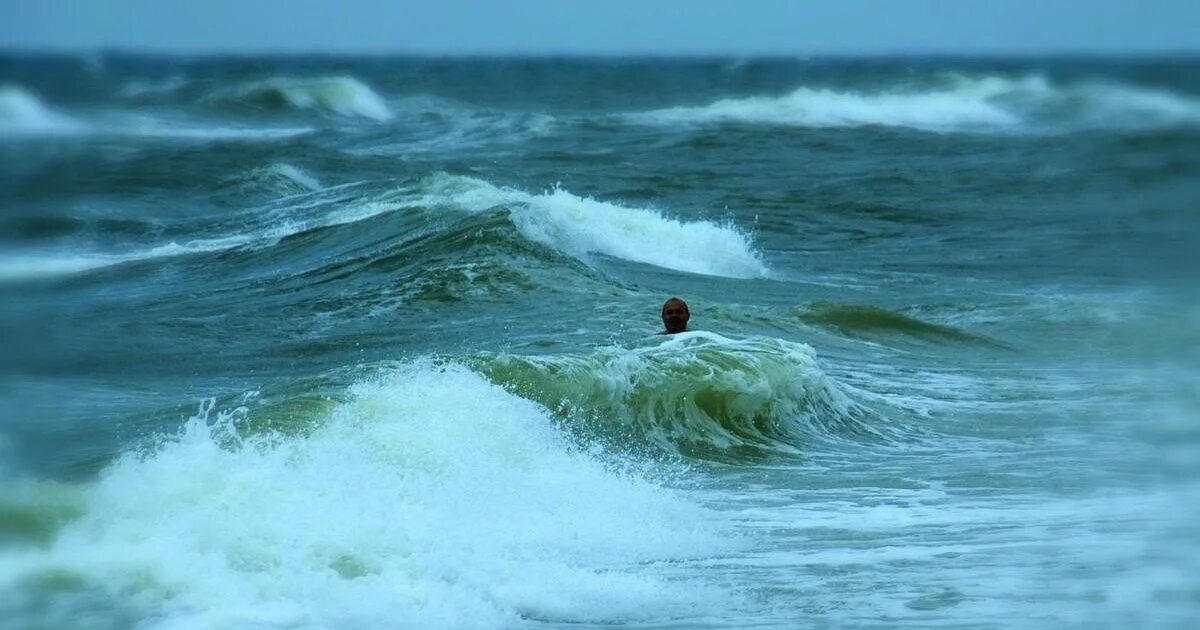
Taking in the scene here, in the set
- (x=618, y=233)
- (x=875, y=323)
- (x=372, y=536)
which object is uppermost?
(x=618, y=233)

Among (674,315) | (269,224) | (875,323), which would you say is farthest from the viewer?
(269,224)

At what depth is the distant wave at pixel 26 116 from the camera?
581 cm

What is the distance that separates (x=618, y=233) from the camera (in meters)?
19.9

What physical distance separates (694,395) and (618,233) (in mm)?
9235

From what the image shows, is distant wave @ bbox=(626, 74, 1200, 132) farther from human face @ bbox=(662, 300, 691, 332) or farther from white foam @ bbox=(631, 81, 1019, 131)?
human face @ bbox=(662, 300, 691, 332)

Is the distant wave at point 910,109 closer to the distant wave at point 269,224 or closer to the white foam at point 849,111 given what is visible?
the white foam at point 849,111

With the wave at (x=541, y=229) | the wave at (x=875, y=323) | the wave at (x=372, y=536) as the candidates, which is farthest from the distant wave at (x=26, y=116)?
the wave at (x=541, y=229)

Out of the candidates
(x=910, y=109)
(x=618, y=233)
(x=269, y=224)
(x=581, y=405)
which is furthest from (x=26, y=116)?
(x=910, y=109)

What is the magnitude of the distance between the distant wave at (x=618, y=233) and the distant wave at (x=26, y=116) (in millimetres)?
10371

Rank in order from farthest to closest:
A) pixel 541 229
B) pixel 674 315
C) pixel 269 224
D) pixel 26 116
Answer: pixel 269 224
pixel 541 229
pixel 674 315
pixel 26 116

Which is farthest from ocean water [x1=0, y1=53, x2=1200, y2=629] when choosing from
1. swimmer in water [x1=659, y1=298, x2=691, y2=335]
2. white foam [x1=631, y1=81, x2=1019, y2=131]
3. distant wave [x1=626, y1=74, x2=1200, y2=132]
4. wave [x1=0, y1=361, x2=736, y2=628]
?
white foam [x1=631, y1=81, x2=1019, y2=131]

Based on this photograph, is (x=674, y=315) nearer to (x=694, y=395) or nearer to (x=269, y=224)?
(x=694, y=395)

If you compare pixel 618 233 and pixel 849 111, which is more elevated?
pixel 849 111

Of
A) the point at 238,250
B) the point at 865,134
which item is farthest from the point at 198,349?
the point at 865,134
